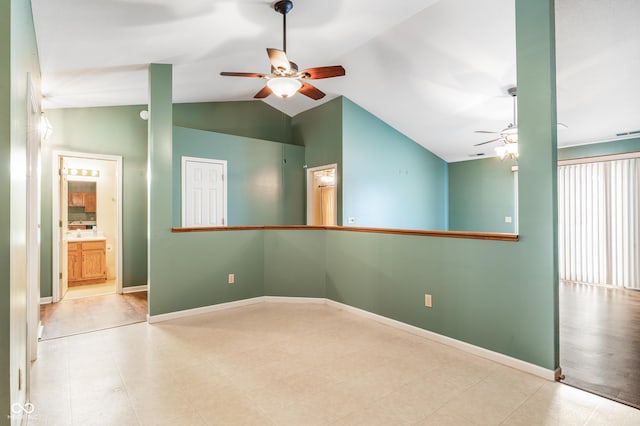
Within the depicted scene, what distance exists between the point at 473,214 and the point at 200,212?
5.90m

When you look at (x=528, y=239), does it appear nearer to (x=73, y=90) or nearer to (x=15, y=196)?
(x=15, y=196)

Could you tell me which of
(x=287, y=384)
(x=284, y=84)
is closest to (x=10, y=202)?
(x=287, y=384)

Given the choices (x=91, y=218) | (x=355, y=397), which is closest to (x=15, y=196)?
(x=355, y=397)

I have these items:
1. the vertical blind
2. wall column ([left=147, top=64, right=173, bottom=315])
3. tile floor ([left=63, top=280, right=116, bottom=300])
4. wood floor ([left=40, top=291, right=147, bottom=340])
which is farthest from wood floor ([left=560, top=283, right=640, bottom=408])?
tile floor ([left=63, top=280, right=116, bottom=300])

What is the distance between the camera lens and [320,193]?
6.76 metres

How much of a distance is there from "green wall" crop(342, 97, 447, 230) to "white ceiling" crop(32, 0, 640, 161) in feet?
1.94

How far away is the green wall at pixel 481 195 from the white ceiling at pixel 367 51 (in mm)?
1583

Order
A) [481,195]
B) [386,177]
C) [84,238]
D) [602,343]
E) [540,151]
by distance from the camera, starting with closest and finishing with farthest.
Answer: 1. [540,151]
2. [602,343]
3. [84,238]
4. [386,177]
5. [481,195]

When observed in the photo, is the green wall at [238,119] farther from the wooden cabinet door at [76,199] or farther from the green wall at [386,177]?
the wooden cabinet door at [76,199]

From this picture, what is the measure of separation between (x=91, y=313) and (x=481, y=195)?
24.5 feet

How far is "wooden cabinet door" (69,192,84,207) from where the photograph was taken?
5922mm

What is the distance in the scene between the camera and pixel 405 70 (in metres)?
4.58

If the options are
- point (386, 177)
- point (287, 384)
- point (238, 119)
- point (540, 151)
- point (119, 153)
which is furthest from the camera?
point (386, 177)

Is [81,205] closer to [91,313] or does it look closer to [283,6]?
[91,313]
